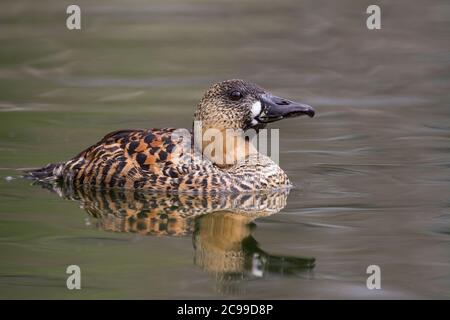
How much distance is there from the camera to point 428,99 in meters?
16.0

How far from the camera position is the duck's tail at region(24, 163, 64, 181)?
11898 mm

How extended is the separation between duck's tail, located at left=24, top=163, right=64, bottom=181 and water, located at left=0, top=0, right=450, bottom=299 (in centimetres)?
19

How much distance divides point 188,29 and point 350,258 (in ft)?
38.7

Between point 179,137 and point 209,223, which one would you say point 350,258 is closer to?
point 209,223

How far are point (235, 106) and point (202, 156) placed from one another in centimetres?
62

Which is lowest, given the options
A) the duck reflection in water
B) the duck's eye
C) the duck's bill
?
the duck reflection in water

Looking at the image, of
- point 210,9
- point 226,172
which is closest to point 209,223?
point 226,172

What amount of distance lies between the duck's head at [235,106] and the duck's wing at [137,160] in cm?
34

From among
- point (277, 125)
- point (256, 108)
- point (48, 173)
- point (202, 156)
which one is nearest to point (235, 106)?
point (256, 108)

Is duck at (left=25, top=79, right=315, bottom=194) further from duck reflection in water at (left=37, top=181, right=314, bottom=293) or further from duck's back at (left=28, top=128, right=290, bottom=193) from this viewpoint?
duck reflection in water at (left=37, top=181, right=314, bottom=293)

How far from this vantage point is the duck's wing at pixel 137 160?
11266 mm

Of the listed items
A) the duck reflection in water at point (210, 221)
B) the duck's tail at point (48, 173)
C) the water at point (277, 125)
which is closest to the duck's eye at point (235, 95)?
the duck reflection in water at point (210, 221)

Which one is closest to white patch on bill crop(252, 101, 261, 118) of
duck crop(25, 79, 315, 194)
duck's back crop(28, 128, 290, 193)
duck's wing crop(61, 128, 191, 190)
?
duck crop(25, 79, 315, 194)

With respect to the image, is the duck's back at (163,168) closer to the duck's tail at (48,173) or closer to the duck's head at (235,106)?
the duck's tail at (48,173)
